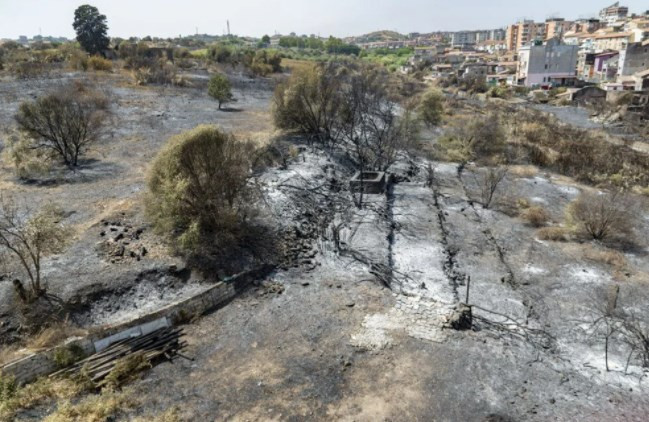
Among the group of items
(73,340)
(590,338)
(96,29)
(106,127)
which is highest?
(96,29)

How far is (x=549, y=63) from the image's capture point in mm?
77750

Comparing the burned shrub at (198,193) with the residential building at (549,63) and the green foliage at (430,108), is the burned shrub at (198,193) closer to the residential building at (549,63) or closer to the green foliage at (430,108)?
the green foliage at (430,108)

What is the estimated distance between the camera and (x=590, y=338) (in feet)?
41.2

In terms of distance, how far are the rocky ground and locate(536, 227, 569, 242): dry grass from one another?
1.21 feet

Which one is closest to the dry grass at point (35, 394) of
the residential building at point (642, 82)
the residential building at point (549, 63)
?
the residential building at point (642, 82)

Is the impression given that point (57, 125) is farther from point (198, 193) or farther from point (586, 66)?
point (586, 66)

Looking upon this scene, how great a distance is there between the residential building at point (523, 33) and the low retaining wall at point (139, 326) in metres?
155

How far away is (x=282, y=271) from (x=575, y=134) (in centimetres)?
3148

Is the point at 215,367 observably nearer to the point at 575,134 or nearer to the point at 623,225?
the point at 623,225

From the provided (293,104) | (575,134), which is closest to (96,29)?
(293,104)

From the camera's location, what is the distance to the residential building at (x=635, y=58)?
224 feet

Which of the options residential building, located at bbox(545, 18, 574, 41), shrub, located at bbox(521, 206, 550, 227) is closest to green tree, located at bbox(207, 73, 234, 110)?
shrub, located at bbox(521, 206, 550, 227)

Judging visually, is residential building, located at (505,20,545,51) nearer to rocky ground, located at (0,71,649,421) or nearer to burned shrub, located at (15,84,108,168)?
rocky ground, located at (0,71,649,421)

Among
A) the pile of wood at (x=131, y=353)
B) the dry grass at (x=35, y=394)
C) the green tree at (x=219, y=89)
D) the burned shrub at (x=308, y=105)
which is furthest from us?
the green tree at (x=219, y=89)
